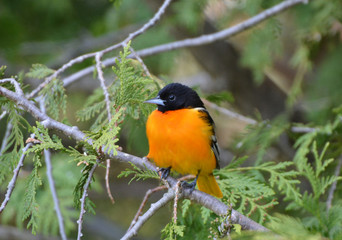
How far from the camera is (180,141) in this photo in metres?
2.77

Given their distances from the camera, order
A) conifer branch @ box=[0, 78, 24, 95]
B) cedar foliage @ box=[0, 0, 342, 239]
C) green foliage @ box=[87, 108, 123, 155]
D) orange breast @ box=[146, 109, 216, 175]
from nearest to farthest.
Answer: green foliage @ box=[87, 108, 123, 155] < cedar foliage @ box=[0, 0, 342, 239] < conifer branch @ box=[0, 78, 24, 95] < orange breast @ box=[146, 109, 216, 175]

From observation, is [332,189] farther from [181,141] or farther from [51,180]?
[51,180]

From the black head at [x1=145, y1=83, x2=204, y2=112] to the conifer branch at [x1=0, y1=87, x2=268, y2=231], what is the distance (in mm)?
737

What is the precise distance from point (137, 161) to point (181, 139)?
63 cm

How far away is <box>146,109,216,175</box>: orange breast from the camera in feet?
9.09

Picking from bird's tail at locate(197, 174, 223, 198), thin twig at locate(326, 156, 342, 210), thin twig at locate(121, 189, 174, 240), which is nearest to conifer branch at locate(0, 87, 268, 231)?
thin twig at locate(121, 189, 174, 240)

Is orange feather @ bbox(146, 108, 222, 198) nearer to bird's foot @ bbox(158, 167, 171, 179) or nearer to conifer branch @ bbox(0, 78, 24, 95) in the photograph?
bird's foot @ bbox(158, 167, 171, 179)

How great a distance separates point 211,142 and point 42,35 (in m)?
4.69

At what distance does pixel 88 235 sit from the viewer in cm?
633

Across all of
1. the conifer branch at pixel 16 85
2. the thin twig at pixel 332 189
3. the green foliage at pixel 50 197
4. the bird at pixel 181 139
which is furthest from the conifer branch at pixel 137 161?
the green foliage at pixel 50 197

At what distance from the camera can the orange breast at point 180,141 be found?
2.77 m

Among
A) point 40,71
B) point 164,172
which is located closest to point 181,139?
point 164,172

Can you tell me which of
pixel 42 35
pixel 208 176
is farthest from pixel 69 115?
pixel 208 176

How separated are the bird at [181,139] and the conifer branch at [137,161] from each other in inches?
15.8
